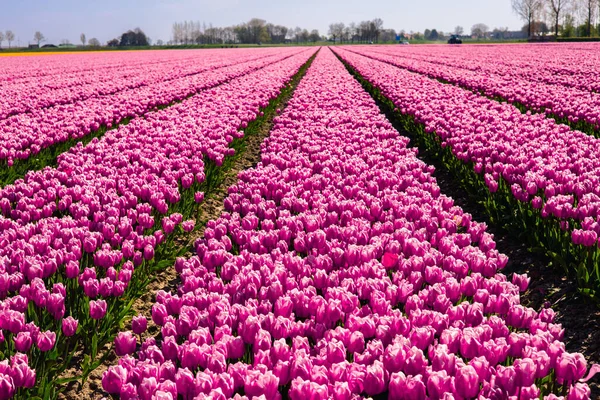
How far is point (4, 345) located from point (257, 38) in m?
185

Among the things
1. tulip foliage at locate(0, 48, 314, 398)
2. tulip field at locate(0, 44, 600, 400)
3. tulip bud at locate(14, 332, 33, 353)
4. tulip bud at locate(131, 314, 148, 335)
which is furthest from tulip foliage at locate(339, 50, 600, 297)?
tulip bud at locate(14, 332, 33, 353)

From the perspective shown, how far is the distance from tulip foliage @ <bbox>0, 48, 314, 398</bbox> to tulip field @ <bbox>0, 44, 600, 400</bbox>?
20mm

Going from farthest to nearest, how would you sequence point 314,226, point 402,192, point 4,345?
1. point 402,192
2. point 314,226
3. point 4,345

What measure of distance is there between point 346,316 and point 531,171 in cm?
370

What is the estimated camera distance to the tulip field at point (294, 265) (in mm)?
2488

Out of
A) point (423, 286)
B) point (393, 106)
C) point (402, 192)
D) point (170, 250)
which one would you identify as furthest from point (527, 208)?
point (393, 106)

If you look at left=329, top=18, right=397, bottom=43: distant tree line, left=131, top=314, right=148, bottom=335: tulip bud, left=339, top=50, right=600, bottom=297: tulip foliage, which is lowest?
left=131, top=314, right=148, bottom=335: tulip bud

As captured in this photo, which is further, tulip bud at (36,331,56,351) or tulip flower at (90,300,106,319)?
tulip flower at (90,300,106,319)

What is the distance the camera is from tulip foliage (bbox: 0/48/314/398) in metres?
3.06

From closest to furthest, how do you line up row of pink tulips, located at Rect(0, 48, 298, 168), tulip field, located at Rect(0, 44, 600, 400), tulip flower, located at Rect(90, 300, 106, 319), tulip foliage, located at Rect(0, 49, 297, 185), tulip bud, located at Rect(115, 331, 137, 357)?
tulip field, located at Rect(0, 44, 600, 400), tulip bud, located at Rect(115, 331, 137, 357), tulip flower, located at Rect(90, 300, 106, 319), tulip foliage, located at Rect(0, 49, 297, 185), row of pink tulips, located at Rect(0, 48, 298, 168)

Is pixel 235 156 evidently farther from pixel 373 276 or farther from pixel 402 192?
pixel 373 276

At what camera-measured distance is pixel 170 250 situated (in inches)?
201

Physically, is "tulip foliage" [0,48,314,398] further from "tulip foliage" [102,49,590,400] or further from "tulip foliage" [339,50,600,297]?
"tulip foliage" [339,50,600,297]

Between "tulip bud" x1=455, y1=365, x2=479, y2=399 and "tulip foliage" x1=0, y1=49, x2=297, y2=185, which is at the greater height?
"tulip foliage" x1=0, y1=49, x2=297, y2=185
